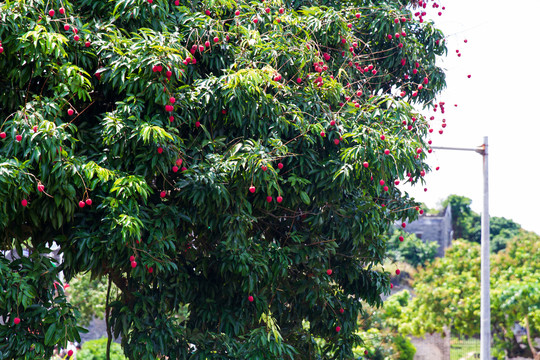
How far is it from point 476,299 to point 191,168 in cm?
1779

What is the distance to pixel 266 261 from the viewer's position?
6215 mm

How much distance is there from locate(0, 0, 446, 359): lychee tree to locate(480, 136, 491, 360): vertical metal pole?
3.38 metres

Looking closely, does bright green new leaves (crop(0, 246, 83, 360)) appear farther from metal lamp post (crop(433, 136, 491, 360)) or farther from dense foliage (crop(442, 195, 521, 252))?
dense foliage (crop(442, 195, 521, 252))

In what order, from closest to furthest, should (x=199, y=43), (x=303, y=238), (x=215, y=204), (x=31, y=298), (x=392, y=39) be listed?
(x=31, y=298) < (x=215, y=204) < (x=199, y=43) < (x=303, y=238) < (x=392, y=39)

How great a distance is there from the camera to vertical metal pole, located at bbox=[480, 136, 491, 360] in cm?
999

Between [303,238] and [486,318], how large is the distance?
4.77 metres

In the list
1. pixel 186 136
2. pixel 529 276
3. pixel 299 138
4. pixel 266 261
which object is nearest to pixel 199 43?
pixel 186 136

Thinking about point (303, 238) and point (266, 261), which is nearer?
point (266, 261)

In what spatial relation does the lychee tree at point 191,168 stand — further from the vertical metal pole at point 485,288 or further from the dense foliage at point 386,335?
the dense foliage at point 386,335

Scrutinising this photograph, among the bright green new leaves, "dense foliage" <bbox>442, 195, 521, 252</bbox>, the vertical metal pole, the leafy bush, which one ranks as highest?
"dense foliage" <bbox>442, 195, 521, 252</bbox>

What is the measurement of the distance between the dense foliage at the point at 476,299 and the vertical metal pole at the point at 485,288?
10.7 metres

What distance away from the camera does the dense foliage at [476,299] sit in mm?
20344

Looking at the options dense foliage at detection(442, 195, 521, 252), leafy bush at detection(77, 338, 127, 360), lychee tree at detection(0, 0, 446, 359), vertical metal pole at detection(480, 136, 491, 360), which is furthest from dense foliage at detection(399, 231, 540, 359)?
dense foliage at detection(442, 195, 521, 252)

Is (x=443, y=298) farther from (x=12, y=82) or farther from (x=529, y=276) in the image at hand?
(x=12, y=82)
